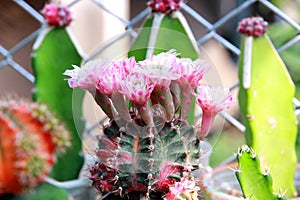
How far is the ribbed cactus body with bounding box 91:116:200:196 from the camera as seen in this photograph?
0.64 metres

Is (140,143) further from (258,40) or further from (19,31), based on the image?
(19,31)

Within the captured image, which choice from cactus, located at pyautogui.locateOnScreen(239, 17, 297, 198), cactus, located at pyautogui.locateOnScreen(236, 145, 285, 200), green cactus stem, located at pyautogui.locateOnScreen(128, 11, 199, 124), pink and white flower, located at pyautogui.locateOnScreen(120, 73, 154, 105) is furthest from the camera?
cactus, located at pyautogui.locateOnScreen(239, 17, 297, 198)

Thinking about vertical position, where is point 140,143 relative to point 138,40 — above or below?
below

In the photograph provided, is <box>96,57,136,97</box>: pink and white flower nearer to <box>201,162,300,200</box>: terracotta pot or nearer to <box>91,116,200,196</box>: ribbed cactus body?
<box>91,116,200,196</box>: ribbed cactus body

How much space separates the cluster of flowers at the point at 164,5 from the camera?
3.67 ft

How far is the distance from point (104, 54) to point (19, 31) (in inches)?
40.6

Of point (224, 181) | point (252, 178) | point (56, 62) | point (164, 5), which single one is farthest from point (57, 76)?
point (252, 178)

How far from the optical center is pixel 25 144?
0.92 meters

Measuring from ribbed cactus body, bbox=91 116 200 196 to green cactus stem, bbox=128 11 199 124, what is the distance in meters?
0.09

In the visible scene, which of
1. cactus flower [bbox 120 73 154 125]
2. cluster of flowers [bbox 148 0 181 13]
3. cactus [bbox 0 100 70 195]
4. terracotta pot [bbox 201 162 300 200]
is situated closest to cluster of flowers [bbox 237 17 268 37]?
cluster of flowers [bbox 148 0 181 13]

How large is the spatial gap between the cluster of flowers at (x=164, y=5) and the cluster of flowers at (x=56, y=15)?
166 millimetres

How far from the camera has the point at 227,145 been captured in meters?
1.77

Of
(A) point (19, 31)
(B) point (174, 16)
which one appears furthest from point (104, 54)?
(A) point (19, 31)

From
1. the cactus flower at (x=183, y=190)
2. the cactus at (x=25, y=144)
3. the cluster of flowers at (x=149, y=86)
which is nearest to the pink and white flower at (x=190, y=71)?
the cluster of flowers at (x=149, y=86)
